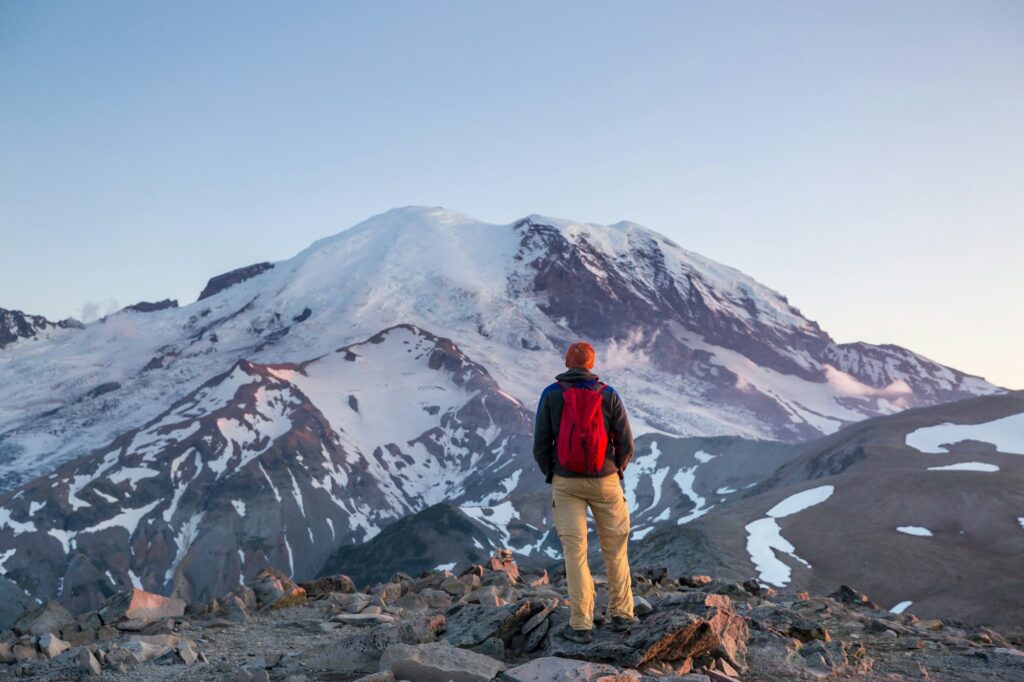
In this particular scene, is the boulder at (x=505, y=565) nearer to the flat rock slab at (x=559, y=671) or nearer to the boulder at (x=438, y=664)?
the boulder at (x=438, y=664)

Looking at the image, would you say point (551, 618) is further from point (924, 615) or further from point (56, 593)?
point (56, 593)

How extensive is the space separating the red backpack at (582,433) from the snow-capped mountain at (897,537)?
4073cm

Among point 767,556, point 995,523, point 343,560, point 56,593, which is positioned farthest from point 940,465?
point 56,593

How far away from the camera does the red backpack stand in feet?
33.6

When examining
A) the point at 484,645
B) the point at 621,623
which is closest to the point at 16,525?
the point at 484,645

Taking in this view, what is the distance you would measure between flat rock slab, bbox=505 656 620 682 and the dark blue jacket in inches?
85.1

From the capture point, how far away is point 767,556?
6028 centimetres

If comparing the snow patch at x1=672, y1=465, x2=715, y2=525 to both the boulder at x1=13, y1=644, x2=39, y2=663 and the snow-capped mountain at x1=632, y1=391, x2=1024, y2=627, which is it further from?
the boulder at x1=13, y1=644, x2=39, y2=663

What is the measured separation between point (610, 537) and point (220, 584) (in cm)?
18263

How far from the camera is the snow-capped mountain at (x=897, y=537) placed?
169 ft

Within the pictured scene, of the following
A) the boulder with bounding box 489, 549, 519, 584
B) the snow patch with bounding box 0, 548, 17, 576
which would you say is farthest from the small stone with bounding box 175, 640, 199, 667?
the snow patch with bounding box 0, 548, 17, 576

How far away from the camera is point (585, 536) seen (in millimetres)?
10500

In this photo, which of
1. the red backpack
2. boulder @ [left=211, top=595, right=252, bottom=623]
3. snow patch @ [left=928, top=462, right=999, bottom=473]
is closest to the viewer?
the red backpack

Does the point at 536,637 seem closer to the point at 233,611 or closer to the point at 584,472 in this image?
the point at 584,472
